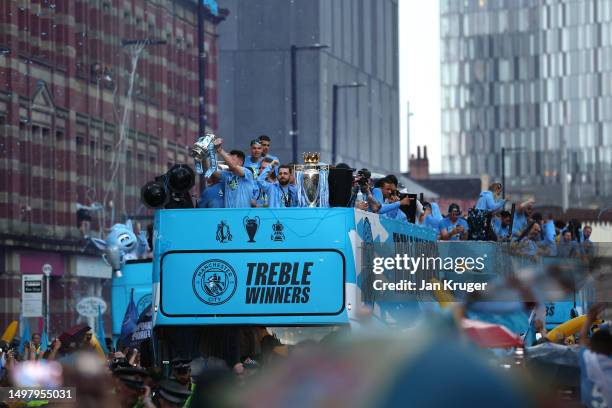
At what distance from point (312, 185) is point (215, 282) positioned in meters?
1.54

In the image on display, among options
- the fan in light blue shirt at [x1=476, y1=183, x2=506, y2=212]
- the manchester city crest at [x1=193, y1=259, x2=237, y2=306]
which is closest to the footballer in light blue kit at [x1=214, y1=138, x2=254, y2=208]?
the manchester city crest at [x1=193, y1=259, x2=237, y2=306]

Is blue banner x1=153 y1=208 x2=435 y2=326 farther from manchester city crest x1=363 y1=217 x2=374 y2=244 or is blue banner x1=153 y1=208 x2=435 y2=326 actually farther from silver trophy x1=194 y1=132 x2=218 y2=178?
silver trophy x1=194 y1=132 x2=218 y2=178

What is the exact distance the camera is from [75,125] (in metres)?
58.7

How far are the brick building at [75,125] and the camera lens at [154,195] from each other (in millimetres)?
35091

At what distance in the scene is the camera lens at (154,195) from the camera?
16453 millimetres

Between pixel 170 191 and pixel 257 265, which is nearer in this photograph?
pixel 257 265

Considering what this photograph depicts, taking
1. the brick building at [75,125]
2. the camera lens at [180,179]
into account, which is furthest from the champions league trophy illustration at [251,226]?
the brick building at [75,125]

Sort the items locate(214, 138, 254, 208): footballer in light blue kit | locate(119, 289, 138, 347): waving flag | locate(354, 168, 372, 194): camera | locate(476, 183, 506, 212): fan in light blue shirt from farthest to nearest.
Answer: locate(476, 183, 506, 212): fan in light blue shirt < locate(119, 289, 138, 347): waving flag < locate(354, 168, 372, 194): camera < locate(214, 138, 254, 208): footballer in light blue kit

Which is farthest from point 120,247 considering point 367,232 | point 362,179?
point 367,232

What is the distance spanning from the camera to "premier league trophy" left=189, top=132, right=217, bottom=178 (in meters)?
16.7

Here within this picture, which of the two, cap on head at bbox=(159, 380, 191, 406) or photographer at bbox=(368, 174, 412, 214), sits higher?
photographer at bbox=(368, 174, 412, 214)

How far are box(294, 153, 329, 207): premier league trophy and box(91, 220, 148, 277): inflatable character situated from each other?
27.4 ft

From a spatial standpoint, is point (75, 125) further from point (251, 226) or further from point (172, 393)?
point (172, 393)

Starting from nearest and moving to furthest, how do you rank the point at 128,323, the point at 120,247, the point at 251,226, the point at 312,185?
the point at 251,226, the point at 312,185, the point at 128,323, the point at 120,247
